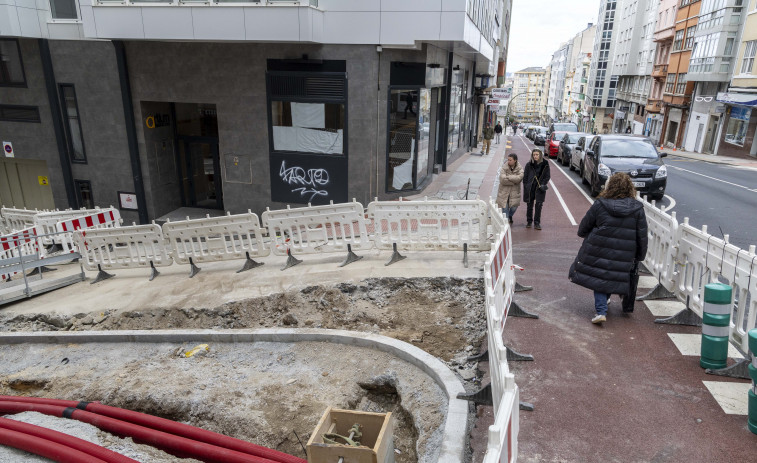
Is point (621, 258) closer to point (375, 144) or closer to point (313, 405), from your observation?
point (313, 405)

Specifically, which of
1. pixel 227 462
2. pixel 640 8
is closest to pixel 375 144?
pixel 227 462

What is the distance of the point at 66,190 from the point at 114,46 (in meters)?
5.18

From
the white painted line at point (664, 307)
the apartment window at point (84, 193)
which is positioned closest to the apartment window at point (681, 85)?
the white painted line at point (664, 307)

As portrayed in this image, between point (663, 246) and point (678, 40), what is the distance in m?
51.5

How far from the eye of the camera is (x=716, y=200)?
15156 mm

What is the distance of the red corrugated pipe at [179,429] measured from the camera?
434 centimetres

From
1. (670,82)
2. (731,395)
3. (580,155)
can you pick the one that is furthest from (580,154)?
(670,82)

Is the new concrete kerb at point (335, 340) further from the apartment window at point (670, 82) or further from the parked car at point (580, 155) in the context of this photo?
the apartment window at point (670, 82)

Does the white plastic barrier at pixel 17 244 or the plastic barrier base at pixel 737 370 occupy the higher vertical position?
the plastic barrier base at pixel 737 370

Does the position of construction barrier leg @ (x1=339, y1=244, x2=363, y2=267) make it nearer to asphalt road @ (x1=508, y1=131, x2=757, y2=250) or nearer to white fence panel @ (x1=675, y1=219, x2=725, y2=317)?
white fence panel @ (x1=675, y1=219, x2=725, y2=317)

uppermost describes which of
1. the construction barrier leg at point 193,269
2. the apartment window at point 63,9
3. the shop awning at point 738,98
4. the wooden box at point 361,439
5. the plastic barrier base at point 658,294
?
the apartment window at point 63,9

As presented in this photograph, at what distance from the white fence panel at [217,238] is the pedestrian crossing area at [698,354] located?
22.5 ft

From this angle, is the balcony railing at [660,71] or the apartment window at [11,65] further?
the balcony railing at [660,71]

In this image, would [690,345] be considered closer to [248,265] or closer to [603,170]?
[248,265]
